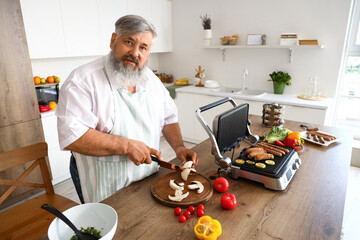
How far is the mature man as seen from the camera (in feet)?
3.84

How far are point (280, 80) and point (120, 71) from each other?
8.51ft

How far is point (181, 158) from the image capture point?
1399mm

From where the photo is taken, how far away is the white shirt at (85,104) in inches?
45.1

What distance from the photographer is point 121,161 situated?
1290 millimetres

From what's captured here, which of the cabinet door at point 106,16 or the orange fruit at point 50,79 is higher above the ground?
the cabinet door at point 106,16

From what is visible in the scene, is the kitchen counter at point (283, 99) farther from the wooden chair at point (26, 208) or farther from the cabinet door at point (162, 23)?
the wooden chair at point (26, 208)

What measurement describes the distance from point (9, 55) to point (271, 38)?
119 inches

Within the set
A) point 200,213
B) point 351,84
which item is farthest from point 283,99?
point 200,213

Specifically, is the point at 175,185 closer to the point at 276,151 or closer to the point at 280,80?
the point at 276,151

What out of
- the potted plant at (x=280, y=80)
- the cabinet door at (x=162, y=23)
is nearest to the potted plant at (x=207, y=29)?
the cabinet door at (x=162, y=23)

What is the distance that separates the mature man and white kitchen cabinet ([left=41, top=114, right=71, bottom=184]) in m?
1.46

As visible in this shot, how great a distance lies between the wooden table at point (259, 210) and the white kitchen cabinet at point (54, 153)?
179cm

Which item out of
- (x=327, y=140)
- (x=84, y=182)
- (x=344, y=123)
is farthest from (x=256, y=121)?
(x=344, y=123)

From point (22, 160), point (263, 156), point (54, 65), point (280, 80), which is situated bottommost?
point (22, 160)
